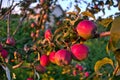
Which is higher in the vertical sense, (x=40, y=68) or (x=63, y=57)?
(x=63, y=57)

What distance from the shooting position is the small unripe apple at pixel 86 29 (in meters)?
1.04

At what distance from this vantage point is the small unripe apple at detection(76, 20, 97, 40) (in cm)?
104

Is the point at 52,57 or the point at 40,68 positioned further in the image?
the point at 40,68

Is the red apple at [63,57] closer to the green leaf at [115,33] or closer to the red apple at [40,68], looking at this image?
the green leaf at [115,33]

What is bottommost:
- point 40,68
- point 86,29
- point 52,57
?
point 40,68

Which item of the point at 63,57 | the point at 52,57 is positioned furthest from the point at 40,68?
the point at 63,57

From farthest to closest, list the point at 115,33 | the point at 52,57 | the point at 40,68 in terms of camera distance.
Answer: the point at 40,68 → the point at 52,57 → the point at 115,33

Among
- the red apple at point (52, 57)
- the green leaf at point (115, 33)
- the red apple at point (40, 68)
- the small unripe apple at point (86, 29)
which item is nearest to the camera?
the green leaf at point (115, 33)

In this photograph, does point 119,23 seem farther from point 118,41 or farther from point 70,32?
point 70,32

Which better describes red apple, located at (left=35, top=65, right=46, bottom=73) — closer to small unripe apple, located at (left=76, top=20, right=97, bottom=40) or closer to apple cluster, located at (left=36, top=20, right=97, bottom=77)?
apple cluster, located at (left=36, top=20, right=97, bottom=77)

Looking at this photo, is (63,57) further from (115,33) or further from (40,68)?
(40,68)

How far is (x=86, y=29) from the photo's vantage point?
1052 millimetres

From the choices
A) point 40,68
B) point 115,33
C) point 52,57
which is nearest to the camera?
point 115,33

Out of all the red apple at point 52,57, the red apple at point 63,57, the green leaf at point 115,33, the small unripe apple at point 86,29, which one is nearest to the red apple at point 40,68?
the red apple at point 52,57
